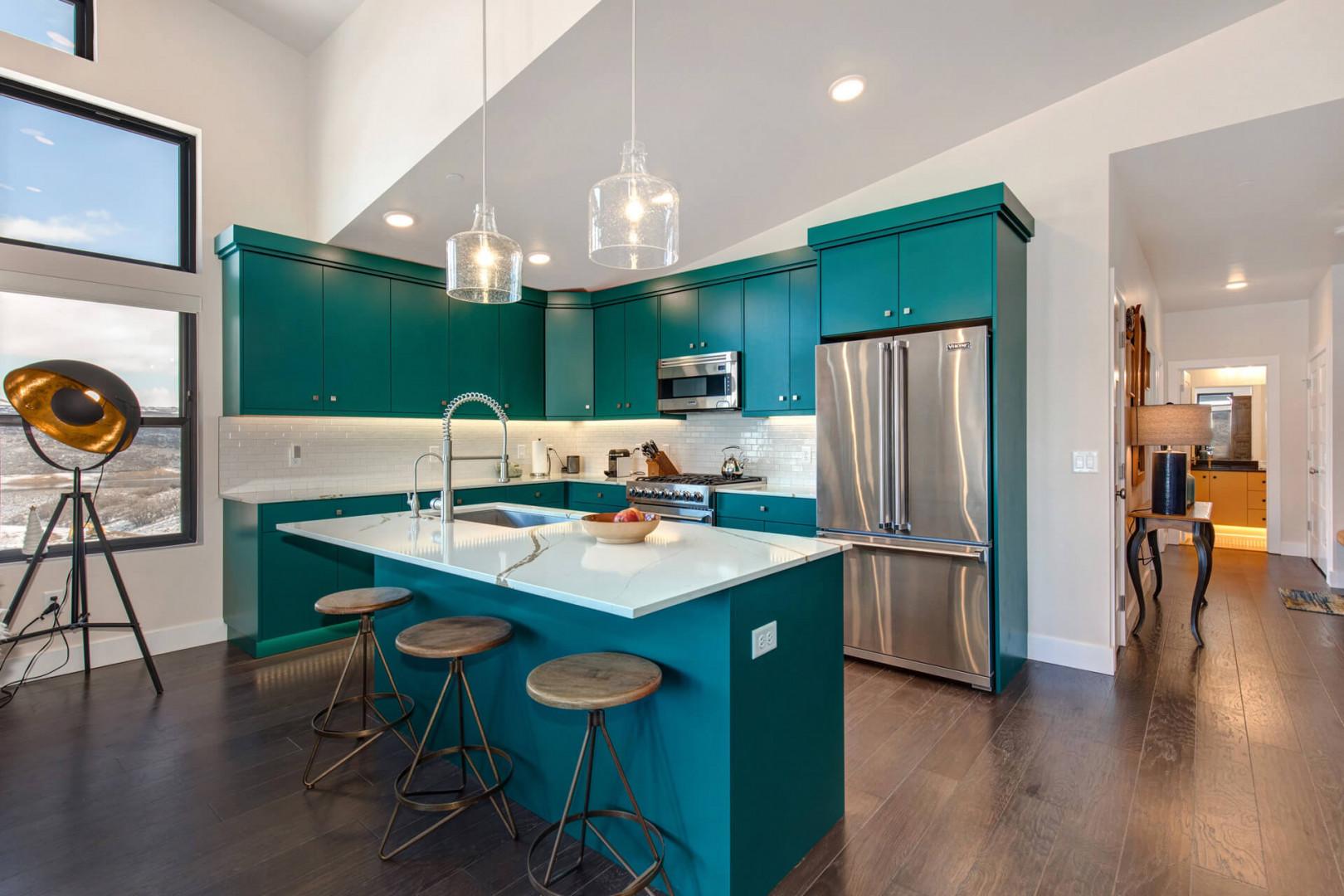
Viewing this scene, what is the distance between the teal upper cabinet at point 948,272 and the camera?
3.20 meters

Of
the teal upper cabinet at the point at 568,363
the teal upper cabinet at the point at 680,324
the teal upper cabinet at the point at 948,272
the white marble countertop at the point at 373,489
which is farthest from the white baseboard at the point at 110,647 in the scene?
the teal upper cabinet at the point at 948,272

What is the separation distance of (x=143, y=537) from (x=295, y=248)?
1969mm

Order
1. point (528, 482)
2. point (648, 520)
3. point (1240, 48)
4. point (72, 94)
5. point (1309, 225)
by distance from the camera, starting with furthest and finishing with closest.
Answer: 1. point (528, 482)
2. point (1309, 225)
3. point (72, 94)
4. point (1240, 48)
5. point (648, 520)

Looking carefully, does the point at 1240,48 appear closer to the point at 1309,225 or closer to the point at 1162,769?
the point at 1309,225

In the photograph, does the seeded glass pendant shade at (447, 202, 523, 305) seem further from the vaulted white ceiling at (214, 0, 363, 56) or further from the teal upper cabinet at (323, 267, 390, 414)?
the vaulted white ceiling at (214, 0, 363, 56)

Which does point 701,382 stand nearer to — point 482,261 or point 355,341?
point 355,341

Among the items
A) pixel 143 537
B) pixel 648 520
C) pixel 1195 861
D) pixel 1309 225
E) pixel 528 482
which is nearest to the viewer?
pixel 1195 861

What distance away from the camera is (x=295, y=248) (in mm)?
4098

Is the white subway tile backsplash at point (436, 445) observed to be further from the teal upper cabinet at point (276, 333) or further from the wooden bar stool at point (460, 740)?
A: the wooden bar stool at point (460, 740)

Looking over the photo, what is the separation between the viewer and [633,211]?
198 cm

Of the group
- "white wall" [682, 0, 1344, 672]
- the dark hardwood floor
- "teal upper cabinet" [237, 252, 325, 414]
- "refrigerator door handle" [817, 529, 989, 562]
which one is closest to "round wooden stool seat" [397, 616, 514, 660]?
the dark hardwood floor

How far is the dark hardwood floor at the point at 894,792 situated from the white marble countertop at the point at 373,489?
0.97 metres

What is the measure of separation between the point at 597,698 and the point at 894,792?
1328mm

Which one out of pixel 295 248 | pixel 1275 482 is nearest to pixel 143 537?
pixel 295 248
